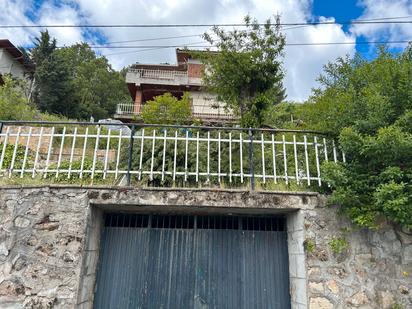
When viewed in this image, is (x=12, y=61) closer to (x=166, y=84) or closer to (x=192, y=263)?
(x=166, y=84)

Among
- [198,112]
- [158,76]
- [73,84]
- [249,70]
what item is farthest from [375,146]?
[73,84]

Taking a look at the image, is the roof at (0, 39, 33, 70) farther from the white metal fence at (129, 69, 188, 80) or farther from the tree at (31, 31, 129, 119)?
the white metal fence at (129, 69, 188, 80)

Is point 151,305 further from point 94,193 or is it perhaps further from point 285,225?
point 285,225

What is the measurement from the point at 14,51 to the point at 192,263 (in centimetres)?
2367

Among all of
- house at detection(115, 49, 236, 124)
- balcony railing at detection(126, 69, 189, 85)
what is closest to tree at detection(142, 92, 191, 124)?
house at detection(115, 49, 236, 124)

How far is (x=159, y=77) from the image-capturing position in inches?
750

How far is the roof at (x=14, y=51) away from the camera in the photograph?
19.5 metres

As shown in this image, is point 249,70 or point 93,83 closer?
point 249,70

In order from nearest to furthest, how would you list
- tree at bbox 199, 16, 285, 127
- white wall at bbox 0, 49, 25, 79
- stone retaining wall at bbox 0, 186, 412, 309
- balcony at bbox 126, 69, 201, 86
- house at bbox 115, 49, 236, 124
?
stone retaining wall at bbox 0, 186, 412, 309 < tree at bbox 199, 16, 285, 127 < house at bbox 115, 49, 236, 124 < balcony at bbox 126, 69, 201, 86 < white wall at bbox 0, 49, 25, 79

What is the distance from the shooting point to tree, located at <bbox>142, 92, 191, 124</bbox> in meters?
9.40

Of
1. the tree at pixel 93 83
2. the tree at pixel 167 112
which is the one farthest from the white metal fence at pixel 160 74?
the tree at pixel 167 112

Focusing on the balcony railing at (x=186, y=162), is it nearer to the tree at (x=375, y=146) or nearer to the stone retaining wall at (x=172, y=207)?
the stone retaining wall at (x=172, y=207)

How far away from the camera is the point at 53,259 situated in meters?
3.32

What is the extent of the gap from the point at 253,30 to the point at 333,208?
21.0 ft
